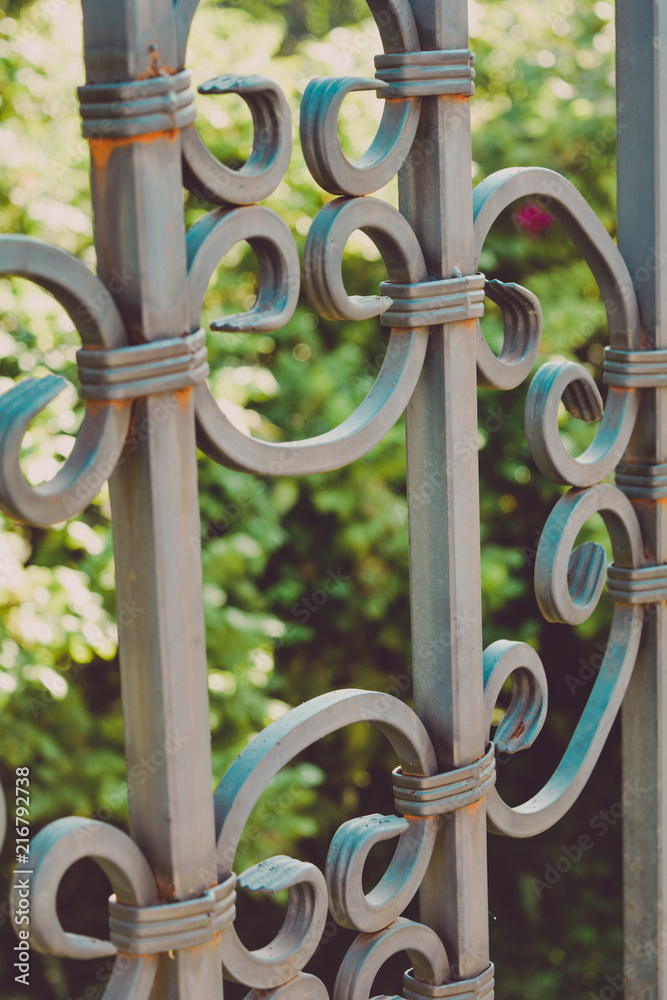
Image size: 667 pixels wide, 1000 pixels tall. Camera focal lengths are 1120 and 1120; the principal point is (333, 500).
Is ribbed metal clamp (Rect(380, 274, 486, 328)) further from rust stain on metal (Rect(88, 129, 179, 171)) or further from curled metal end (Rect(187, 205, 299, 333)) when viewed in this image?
rust stain on metal (Rect(88, 129, 179, 171))

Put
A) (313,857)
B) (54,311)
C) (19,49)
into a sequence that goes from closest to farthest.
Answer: (54,311) → (19,49) → (313,857)

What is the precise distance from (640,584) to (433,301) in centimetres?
42

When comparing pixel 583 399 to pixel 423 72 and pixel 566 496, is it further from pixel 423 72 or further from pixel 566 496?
pixel 423 72

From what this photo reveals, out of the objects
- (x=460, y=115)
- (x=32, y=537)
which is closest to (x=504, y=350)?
(x=460, y=115)

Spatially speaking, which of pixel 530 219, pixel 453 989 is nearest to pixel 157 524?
pixel 453 989

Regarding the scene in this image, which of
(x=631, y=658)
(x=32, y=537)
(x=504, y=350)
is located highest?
(x=504, y=350)

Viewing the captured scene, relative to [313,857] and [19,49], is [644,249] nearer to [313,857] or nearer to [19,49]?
[19,49]

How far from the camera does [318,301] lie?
87 cm

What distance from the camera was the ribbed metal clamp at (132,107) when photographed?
73 centimetres

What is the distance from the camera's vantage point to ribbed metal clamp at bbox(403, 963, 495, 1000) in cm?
99

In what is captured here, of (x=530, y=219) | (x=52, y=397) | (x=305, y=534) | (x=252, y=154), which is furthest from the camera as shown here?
(x=530, y=219)

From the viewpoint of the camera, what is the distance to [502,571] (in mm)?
3074

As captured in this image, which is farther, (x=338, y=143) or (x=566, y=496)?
(x=566, y=496)

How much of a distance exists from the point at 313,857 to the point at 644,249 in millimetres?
2565
